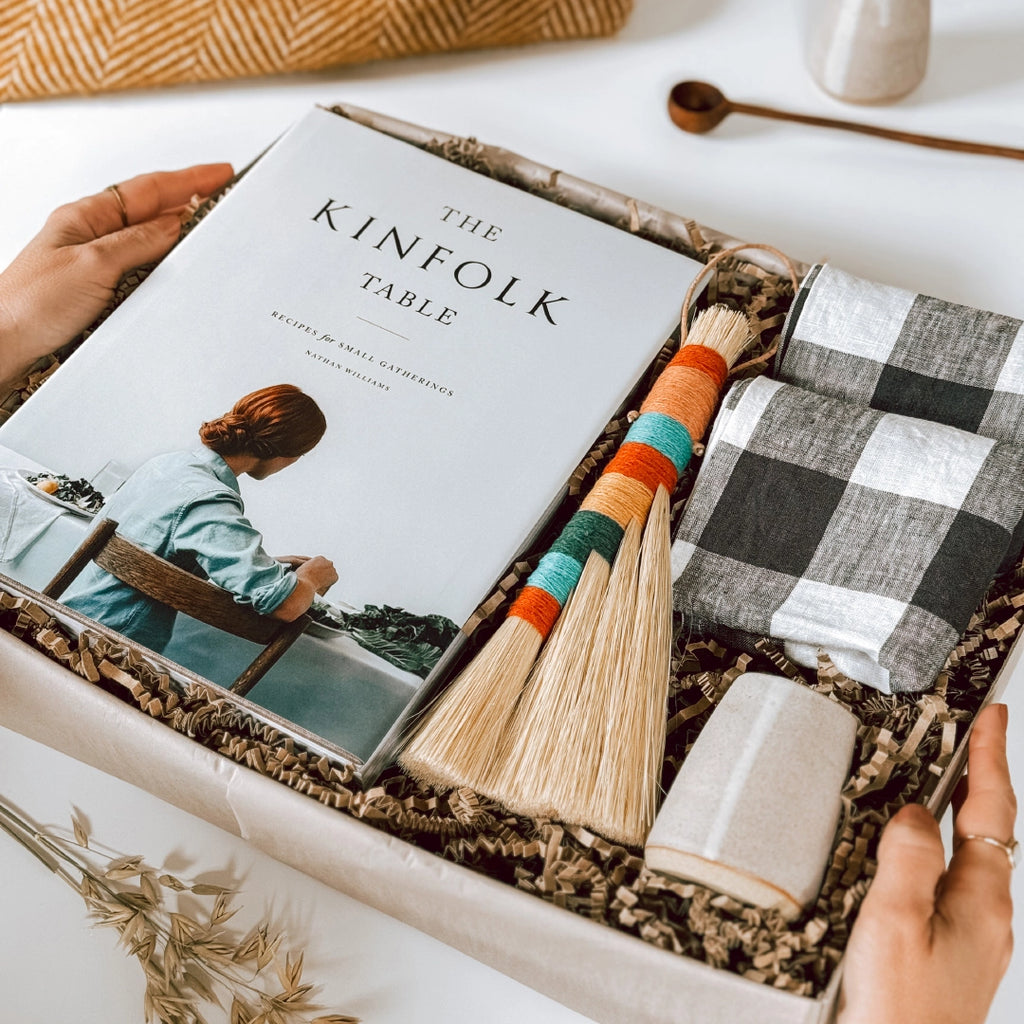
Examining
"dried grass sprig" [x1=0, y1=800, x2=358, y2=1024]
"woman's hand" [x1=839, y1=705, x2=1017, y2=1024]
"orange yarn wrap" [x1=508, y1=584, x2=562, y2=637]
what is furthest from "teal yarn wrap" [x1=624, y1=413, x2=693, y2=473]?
"dried grass sprig" [x1=0, y1=800, x2=358, y2=1024]

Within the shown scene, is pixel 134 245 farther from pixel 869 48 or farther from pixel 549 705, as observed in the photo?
pixel 869 48

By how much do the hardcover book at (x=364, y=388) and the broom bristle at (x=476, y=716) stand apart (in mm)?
18

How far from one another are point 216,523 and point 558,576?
18 centimetres

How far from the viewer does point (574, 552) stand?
20.9 inches

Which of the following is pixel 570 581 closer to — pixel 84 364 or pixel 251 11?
pixel 84 364

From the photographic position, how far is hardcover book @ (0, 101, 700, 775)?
51 centimetres

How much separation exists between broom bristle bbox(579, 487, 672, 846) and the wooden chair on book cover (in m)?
0.16

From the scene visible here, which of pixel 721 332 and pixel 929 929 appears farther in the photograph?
pixel 721 332

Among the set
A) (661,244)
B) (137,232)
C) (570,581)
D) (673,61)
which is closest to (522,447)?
(570,581)

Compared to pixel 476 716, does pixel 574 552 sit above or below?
above

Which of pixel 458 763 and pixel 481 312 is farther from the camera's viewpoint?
pixel 481 312

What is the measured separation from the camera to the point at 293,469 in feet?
1.82

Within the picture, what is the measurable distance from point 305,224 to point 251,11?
27 centimetres

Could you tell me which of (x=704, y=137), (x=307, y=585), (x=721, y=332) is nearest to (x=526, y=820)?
(x=307, y=585)
